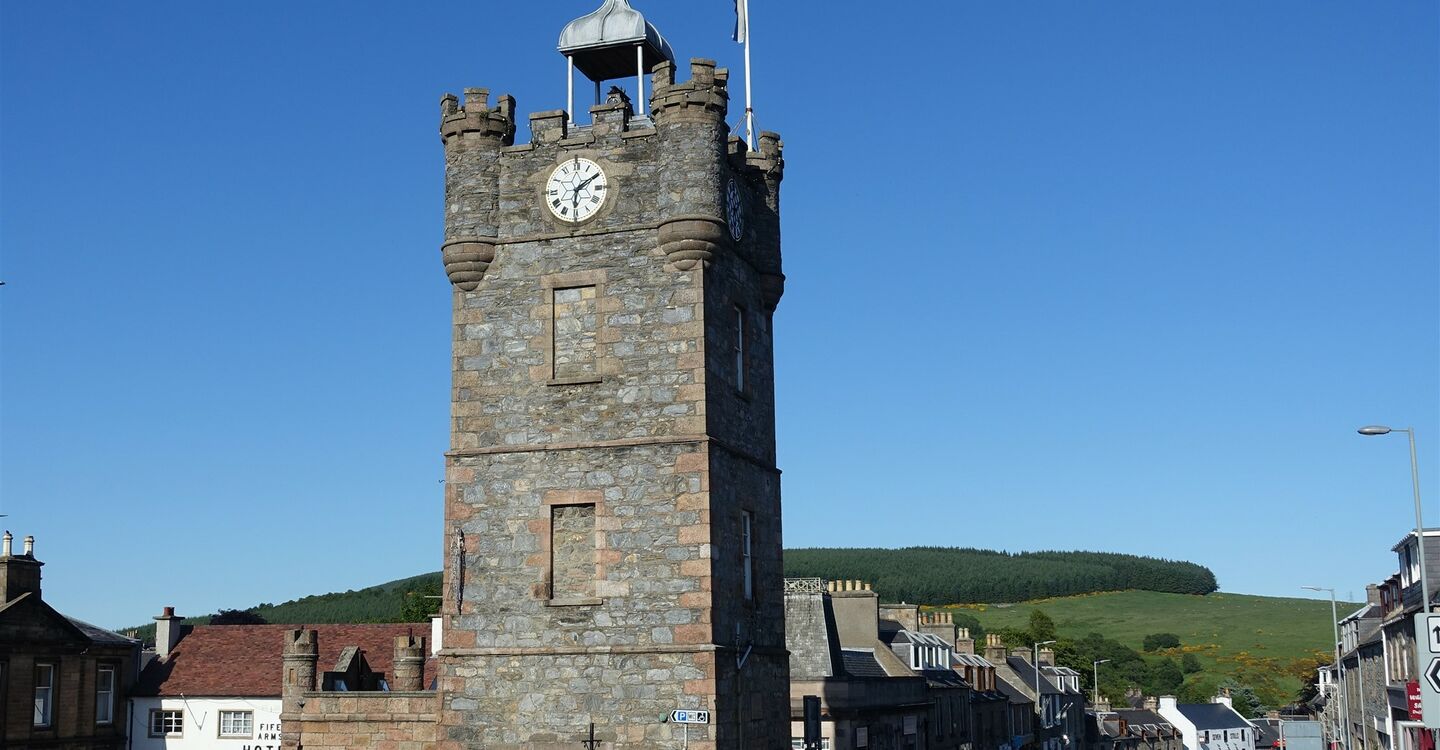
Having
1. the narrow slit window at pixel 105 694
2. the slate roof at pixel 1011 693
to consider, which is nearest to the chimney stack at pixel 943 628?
the slate roof at pixel 1011 693

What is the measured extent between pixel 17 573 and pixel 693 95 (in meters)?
Answer: 37.9

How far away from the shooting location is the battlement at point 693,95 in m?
27.9

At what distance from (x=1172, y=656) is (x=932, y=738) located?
12101cm

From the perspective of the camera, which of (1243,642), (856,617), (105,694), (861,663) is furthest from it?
(1243,642)

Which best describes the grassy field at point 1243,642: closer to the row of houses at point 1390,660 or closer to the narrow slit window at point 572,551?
the row of houses at point 1390,660

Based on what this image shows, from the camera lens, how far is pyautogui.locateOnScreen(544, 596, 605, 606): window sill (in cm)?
2648

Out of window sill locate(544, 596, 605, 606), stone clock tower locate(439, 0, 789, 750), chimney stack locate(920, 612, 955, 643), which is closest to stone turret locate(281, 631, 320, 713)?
stone clock tower locate(439, 0, 789, 750)

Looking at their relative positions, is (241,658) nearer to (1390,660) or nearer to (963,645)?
(963,645)

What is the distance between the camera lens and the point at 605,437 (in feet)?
89.2

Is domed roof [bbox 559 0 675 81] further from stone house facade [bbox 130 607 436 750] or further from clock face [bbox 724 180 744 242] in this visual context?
stone house facade [bbox 130 607 436 750]

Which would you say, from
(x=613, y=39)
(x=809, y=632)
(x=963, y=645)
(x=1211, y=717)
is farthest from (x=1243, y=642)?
(x=613, y=39)

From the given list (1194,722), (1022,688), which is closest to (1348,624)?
(1022,688)

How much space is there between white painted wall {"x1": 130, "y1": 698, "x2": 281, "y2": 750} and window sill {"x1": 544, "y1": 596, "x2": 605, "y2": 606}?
1393 inches

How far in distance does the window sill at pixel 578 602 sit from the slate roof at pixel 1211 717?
85527 mm
